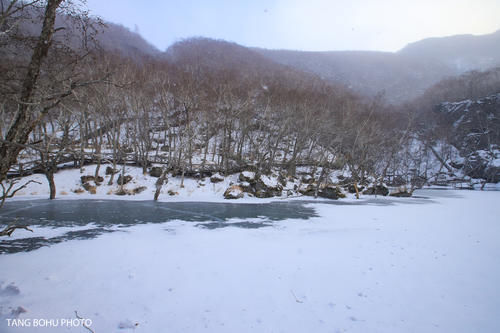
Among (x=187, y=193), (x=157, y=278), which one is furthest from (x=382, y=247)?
(x=187, y=193)

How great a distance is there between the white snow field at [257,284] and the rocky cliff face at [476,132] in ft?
133

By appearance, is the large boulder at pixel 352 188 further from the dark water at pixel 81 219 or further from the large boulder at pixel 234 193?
the dark water at pixel 81 219

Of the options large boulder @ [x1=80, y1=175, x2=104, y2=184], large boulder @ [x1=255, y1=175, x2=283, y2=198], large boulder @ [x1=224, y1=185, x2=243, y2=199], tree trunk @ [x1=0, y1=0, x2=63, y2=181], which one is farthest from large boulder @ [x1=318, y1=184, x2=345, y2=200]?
tree trunk @ [x1=0, y1=0, x2=63, y2=181]

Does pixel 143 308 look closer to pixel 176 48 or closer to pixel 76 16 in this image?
pixel 76 16

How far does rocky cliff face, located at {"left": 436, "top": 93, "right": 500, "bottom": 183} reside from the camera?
36.3 meters

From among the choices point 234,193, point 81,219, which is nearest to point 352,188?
point 234,193

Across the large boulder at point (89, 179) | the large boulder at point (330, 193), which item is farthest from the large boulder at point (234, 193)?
the large boulder at point (89, 179)

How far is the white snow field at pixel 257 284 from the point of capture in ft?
11.5

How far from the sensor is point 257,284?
460 centimetres

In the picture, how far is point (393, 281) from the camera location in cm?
479

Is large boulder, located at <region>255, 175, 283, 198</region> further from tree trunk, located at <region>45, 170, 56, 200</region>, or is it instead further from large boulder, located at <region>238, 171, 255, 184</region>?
tree trunk, located at <region>45, 170, 56, 200</region>

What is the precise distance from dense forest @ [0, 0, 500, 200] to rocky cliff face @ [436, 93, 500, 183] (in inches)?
7.1

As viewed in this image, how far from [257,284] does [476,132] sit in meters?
59.5

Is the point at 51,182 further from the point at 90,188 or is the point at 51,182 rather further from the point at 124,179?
the point at 124,179
